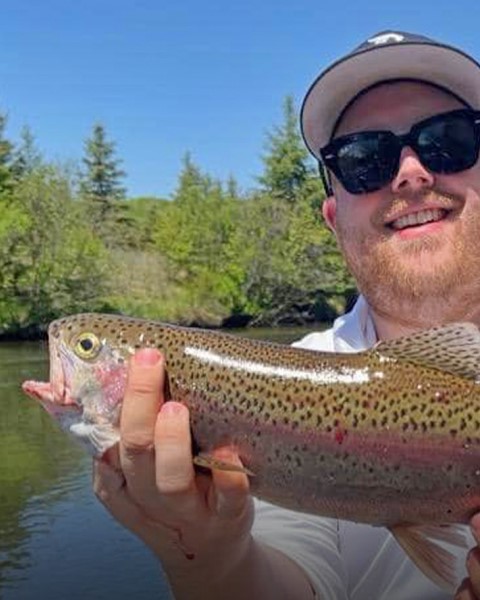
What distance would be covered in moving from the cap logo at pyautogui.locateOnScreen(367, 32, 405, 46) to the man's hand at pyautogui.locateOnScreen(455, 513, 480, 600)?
2.21 metres

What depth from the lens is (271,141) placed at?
78938mm

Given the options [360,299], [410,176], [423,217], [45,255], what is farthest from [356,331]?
[45,255]

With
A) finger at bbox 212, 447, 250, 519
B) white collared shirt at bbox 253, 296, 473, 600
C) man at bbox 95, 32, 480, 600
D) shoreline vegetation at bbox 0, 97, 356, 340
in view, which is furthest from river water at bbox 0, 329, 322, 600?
shoreline vegetation at bbox 0, 97, 356, 340

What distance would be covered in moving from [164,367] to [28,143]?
60.5 metres

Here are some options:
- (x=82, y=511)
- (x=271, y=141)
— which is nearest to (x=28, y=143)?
(x=271, y=141)

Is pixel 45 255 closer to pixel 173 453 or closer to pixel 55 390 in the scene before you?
pixel 55 390

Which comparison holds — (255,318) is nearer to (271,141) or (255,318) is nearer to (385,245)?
(271,141)

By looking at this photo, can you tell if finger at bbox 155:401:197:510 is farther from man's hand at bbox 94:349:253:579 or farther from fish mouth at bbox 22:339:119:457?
fish mouth at bbox 22:339:119:457

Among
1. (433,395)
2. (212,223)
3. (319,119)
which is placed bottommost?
(433,395)

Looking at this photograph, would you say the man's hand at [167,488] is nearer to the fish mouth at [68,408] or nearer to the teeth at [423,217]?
the fish mouth at [68,408]

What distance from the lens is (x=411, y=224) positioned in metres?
3.83

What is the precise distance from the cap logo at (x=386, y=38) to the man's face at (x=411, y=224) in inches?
7.6

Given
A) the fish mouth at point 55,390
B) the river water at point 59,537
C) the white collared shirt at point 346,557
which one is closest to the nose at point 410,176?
the white collared shirt at point 346,557

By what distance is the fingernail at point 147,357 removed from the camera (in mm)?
2875
